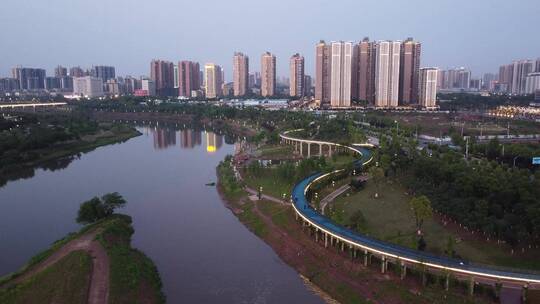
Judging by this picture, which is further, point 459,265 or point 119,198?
point 119,198

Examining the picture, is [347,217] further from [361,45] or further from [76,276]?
[361,45]

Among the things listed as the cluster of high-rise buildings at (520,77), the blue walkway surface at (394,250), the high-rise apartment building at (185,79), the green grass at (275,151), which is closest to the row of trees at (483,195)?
the blue walkway surface at (394,250)

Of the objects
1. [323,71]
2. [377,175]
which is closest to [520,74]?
[323,71]

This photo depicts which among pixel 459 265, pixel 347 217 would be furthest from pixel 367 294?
pixel 347 217

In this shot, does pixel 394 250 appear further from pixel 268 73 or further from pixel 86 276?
pixel 268 73

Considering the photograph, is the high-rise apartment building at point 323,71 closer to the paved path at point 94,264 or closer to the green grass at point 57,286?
the paved path at point 94,264

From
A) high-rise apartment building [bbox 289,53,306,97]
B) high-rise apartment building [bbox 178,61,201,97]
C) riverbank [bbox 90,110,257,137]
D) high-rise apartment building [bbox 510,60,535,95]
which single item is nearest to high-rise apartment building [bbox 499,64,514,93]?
high-rise apartment building [bbox 510,60,535,95]
